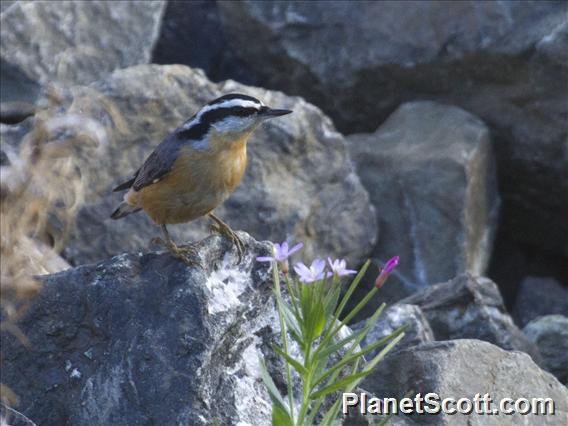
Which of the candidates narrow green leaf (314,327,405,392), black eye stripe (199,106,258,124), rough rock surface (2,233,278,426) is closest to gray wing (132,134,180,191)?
black eye stripe (199,106,258,124)

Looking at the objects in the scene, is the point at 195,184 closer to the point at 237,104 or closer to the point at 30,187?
the point at 237,104

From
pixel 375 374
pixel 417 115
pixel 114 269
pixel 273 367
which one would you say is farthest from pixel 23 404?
pixel 417 115

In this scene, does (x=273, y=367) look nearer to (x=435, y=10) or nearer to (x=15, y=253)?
(x=15, y=253)

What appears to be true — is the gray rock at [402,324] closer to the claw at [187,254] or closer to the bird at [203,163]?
the bird at [203,163]

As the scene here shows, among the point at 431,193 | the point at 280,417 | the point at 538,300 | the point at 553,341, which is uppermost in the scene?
the point at 280,417

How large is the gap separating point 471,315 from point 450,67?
9.44ft

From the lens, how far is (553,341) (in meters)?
8.20

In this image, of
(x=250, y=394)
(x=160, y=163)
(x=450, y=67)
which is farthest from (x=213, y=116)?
(x=450, y=67)

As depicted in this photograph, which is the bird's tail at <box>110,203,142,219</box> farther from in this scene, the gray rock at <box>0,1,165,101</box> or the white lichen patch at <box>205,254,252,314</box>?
the gray rock at <box>0,1,165,101</box>

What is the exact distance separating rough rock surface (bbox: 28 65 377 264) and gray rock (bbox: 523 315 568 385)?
157cm

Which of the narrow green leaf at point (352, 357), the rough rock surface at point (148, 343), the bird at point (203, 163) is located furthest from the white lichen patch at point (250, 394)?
the bird at point (203, 163)

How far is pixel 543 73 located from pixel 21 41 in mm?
4126

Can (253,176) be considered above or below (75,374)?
below

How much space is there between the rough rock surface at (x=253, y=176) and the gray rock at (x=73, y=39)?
2.26 ft
